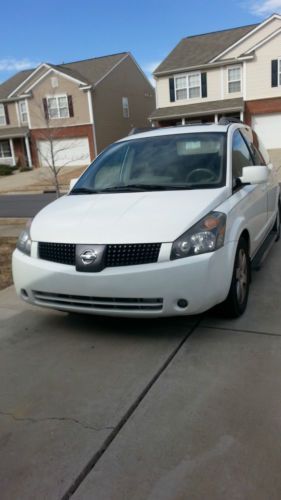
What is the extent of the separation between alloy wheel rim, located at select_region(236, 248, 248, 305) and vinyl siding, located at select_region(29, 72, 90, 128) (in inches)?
1135

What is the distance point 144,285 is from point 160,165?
1.69 meters

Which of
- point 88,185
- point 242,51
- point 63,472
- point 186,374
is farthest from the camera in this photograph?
point 242,51

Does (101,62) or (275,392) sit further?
(101,62)

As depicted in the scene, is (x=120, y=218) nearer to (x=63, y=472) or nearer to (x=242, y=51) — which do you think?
(x=63, y=472)

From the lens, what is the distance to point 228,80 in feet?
93.4

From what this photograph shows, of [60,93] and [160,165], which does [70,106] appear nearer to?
[60,93]

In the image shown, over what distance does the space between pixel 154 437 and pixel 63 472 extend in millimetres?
538

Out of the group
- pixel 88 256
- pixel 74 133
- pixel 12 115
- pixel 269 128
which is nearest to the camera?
pixel 88 256

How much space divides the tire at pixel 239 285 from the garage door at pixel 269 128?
84.7ft

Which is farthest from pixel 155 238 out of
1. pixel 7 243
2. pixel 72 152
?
pixel 72 152

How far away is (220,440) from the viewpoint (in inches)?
97.9

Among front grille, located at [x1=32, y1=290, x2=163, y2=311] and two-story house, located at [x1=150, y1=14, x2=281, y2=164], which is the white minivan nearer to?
front grille, located at [x1=32, y1=290, x2=163, y2=311]

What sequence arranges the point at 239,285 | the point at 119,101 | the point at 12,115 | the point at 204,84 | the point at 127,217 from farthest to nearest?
the point at 12,115, the point at 119,101, the point at 204,84, the point at 239,285, the point at 127,217

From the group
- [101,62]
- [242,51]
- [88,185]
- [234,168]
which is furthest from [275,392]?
[101,62]
